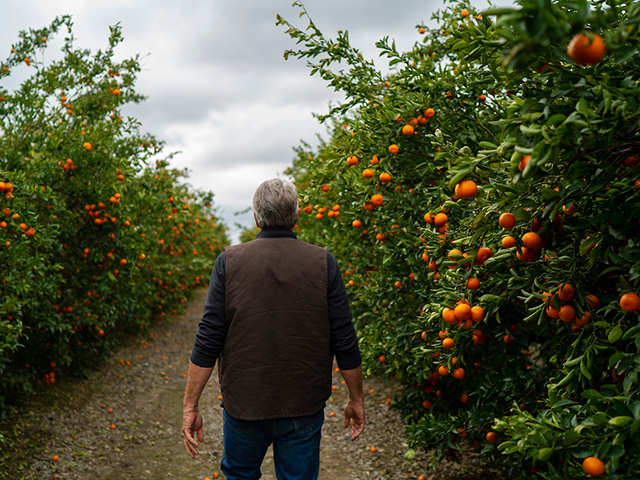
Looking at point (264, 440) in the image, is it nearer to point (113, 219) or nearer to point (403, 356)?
point (403, 356)

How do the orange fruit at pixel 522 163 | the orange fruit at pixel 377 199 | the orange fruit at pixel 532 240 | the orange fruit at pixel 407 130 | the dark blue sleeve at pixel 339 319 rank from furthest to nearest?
the orange fruit at pixel 377 199, the orange fruit at pixel 407 130, the dark blue sleeve at pixel 339 319, the orange fruit at pixel 532 240, the orange fruit at pixel 522 163

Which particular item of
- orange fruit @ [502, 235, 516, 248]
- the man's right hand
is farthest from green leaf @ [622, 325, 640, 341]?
the man's right hand

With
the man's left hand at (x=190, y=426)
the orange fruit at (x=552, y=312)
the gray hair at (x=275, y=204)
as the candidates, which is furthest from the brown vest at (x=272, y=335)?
the orange fruit at (x=552, y=312)

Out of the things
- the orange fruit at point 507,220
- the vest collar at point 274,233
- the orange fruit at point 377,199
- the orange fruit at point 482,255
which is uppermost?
the orange fruit at point 377,199

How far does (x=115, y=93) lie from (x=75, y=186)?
1581 mm

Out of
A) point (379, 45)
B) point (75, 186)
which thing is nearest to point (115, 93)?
point (75, 186)

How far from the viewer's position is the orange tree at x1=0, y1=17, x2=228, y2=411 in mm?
4145

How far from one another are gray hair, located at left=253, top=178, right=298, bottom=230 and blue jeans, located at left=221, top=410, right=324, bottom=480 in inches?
40.2

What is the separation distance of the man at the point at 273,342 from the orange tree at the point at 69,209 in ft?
7.37

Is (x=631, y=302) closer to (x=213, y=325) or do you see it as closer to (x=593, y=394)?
(x=593, y=394)

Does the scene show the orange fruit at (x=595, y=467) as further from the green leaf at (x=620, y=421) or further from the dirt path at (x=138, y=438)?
the dirt path at (x=138, y=438)

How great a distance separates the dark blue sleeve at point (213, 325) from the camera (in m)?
2.33

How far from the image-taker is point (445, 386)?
3.89m

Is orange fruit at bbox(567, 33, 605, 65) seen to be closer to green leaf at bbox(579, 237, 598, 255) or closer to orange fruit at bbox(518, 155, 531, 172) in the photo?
orange fruit at bbox(518, 155, 531, 172)
